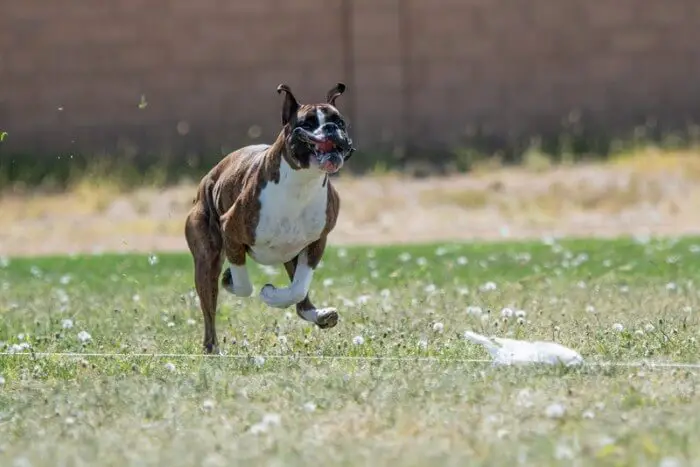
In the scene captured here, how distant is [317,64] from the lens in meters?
22.5

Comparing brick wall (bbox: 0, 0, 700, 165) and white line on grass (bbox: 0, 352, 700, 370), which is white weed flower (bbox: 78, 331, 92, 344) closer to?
white line on grass (bbox: 0, 352, 700, 370)

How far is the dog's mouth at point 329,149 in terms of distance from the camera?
840 centimetres

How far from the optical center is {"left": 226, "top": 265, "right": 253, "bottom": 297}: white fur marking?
9.28 m

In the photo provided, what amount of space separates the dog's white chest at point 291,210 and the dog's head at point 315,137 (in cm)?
13

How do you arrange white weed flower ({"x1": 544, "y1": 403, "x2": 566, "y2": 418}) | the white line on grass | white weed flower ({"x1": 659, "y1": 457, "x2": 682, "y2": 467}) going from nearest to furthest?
white weed flower ({"x1": 659, "y1": 457, "x2": 682, "y2": 467}) < white weed flower ({"x1": 544, "y1": 403, "x2": 566, "y2": 418}) < the white line on grass

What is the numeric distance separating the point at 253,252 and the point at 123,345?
1073 millimetres

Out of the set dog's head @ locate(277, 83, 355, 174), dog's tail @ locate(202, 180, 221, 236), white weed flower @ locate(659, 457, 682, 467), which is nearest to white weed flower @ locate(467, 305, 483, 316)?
dog's tail @ locate(202, 180, 221, 236)

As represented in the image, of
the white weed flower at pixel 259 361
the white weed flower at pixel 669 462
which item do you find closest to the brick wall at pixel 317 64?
the white weed flower at pixel 259 361

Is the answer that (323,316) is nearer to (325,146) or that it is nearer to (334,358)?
(334,358)

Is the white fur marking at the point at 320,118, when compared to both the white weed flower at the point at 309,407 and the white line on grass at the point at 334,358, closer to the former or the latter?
the white line on grass at the point at 334,358

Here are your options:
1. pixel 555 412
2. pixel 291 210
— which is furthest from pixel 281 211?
pixel 555 412

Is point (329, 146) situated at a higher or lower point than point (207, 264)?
higher

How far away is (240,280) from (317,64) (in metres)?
13.5

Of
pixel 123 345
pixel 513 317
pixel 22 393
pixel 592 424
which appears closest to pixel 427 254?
pixel 513 317
